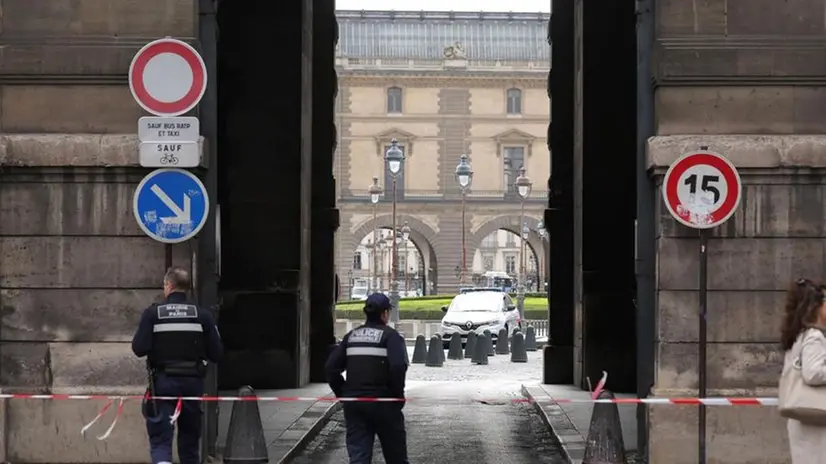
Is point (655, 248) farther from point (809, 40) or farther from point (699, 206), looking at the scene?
point (809, 40)

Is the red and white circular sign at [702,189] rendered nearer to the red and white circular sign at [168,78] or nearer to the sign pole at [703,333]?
the sign pole at [703,333]

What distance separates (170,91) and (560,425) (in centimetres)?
712

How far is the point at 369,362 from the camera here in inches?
408

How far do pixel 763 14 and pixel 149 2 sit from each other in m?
5.25

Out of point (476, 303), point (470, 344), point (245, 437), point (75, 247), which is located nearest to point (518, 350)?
point (470, 344)

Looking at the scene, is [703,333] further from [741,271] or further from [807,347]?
[807,347]

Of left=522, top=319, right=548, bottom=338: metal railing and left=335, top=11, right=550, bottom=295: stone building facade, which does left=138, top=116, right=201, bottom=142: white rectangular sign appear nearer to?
left=522, top=319, right=548, bottom=338: metal railing

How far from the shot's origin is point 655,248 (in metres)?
12.3

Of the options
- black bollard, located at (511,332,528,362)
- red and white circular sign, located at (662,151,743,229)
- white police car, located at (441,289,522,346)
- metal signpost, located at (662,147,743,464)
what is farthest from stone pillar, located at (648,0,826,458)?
white police car, located at (441,289,522,346)

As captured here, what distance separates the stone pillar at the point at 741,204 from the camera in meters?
12.1

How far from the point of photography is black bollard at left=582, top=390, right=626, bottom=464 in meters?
A: 12.2

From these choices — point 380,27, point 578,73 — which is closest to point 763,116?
point 578,73

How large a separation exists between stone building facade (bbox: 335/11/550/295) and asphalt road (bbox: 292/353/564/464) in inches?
2912

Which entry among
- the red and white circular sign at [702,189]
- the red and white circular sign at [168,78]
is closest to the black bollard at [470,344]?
the red and white circular sign at [702,189]
